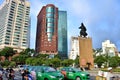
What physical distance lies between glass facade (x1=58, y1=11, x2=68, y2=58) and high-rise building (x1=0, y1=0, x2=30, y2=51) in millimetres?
42556

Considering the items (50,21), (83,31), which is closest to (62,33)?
(50,21)

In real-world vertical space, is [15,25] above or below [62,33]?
below

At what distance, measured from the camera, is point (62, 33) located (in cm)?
18550

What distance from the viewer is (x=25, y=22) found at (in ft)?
475

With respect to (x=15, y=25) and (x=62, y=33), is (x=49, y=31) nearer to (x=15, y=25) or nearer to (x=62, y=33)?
(x=15, y=25)

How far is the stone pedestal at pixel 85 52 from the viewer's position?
126 ft

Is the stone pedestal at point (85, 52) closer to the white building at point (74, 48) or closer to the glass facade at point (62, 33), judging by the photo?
the glass facade at point (62, 33)

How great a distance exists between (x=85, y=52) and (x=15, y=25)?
108 metres

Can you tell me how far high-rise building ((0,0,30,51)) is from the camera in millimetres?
134625

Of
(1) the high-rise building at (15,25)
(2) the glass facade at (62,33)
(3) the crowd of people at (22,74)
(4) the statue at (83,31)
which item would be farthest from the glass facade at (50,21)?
(3) the crowd of people at (22,74)

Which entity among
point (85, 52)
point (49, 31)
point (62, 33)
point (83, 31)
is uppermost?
point (62, 33)

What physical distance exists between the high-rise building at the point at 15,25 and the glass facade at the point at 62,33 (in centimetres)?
4256

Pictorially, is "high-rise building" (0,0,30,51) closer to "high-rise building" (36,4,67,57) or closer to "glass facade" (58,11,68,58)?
"high-rise building" (36,4,67,57)

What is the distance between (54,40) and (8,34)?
110ft
